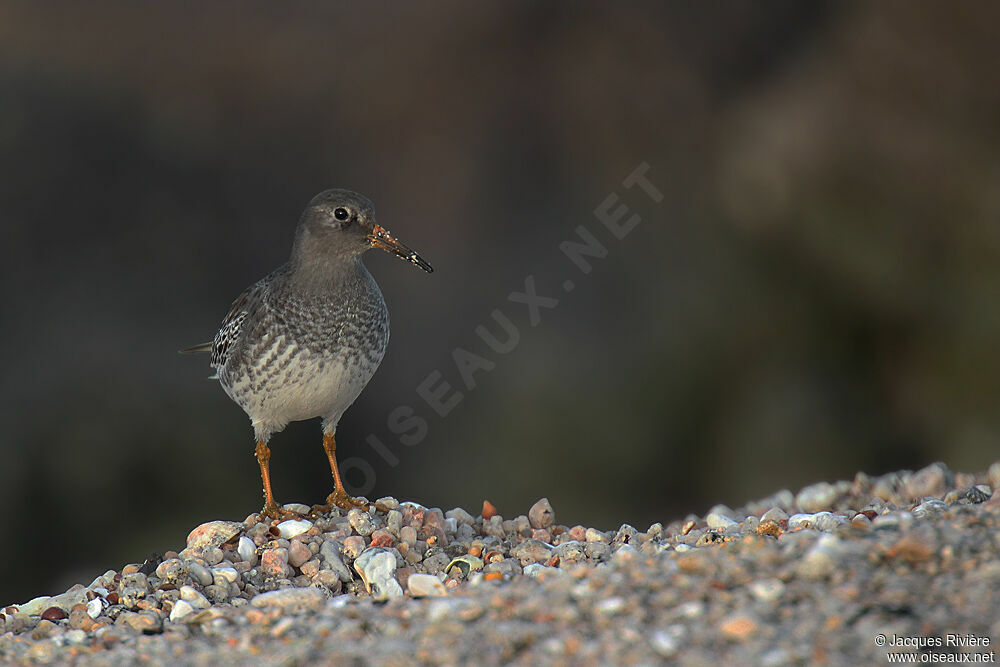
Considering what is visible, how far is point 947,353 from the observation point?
9.37m

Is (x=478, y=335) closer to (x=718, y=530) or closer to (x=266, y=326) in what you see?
(x=266, y=326)

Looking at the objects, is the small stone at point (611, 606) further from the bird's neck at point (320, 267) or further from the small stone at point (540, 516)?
the bird's neck at point (320, 267)

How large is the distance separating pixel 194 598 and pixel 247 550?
0.63m

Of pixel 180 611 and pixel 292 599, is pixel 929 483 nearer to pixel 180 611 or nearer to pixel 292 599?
pixel 292 599

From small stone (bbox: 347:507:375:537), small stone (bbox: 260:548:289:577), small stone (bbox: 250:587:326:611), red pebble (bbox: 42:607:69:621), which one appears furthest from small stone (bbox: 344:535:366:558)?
red pebble (bbox: 42:607:69:621)

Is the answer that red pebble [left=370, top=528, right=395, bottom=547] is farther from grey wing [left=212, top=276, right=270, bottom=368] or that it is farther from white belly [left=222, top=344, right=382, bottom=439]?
grey wing [left=212, top=276, right=270, bottom=368]

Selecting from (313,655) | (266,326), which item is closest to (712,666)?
(313,655)

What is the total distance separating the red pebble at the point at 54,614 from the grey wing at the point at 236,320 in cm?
173

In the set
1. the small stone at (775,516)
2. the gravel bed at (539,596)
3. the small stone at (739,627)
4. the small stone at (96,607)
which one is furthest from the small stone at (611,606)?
the small stone at (96,607)

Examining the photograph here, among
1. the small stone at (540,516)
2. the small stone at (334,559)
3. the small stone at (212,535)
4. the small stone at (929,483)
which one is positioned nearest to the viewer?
the small stone at (334,559)

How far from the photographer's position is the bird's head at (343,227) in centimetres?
565

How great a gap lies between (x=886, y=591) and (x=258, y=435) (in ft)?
12.6

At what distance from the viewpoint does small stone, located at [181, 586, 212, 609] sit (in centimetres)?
452

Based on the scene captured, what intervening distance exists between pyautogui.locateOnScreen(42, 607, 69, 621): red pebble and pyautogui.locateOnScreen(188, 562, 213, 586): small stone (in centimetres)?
60
